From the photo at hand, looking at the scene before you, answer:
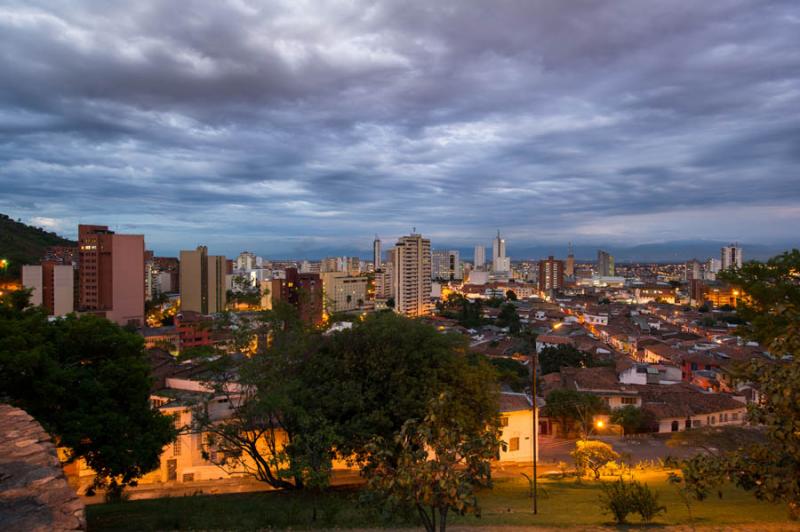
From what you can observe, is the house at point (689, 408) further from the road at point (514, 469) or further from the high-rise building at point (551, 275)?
the high-rise building at point (551, 275)

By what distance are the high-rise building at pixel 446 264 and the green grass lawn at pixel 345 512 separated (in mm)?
164998

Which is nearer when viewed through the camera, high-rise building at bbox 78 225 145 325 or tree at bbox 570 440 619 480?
tree at bbox 570 440 619 480

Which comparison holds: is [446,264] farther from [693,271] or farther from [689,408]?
[689,408]

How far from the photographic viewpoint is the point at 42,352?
29.3 feet

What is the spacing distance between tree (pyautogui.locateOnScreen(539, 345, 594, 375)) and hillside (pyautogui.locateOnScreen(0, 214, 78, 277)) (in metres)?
47.4

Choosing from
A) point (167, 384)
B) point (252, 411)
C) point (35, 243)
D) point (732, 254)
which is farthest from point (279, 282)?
point (732, 254)

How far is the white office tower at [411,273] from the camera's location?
7938cm

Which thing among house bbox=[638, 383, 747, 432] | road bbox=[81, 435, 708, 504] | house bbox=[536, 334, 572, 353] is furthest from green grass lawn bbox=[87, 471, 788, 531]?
house bbox=[536, 334, 572, 353]

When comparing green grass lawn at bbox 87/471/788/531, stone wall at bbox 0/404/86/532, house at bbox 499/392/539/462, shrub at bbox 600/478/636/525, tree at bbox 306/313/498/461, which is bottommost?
house at bbox 499/392/539/462

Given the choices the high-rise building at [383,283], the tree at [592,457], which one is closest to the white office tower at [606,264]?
the high-rise building at [383,283]

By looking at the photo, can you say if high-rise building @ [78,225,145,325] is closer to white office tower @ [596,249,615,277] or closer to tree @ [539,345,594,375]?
A: tree @ [539,345,594,375]

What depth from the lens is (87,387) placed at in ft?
31.5

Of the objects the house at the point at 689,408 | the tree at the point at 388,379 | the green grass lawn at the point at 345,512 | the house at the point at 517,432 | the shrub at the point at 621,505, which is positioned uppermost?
the tree at the point at 388,379

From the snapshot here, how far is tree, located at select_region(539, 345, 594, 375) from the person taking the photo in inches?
1351
